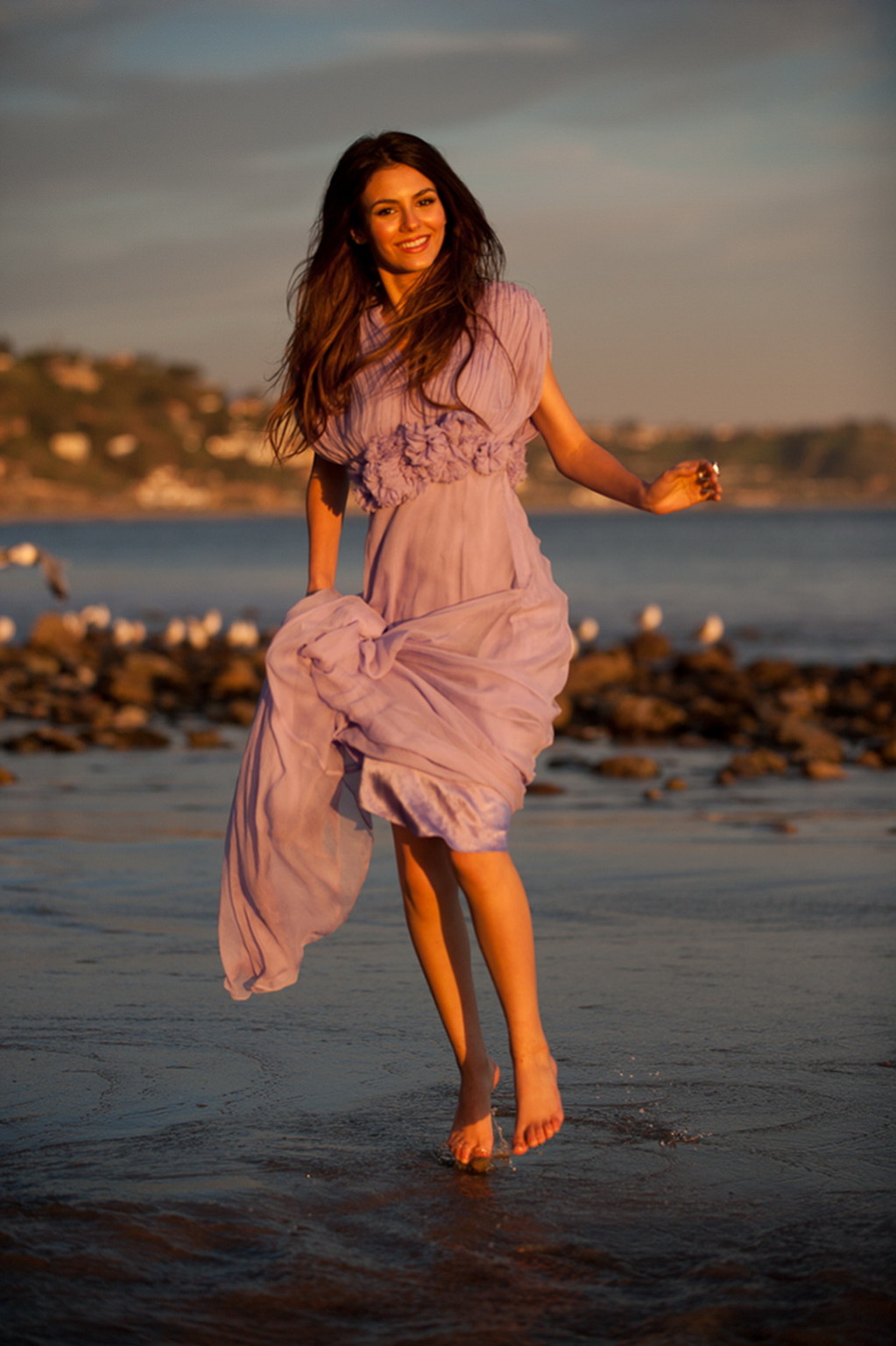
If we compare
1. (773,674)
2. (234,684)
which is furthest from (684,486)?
(773,674)

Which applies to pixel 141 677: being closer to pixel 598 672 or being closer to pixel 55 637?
pixel 598 672

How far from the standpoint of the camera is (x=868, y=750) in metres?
9.99

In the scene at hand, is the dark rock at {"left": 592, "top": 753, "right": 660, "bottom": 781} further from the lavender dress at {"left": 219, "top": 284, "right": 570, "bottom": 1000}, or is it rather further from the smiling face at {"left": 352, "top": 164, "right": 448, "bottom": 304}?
the smiling face at {"left": 352, "top": 164, "right": 448, "bottom": 304}

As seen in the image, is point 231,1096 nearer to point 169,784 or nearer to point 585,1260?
point 585,1260

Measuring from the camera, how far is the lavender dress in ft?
10.7

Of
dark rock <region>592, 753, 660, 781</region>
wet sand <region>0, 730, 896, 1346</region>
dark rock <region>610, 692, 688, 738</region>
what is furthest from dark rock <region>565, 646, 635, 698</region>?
wet sand <region>0, 730, 896, 1346</region>

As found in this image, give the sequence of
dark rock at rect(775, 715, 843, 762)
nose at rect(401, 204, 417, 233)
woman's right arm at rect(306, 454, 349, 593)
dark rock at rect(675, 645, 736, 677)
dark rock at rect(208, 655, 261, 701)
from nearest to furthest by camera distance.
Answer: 1. nose at rect(401, 204, 417, 233)
2. woman's right arm at rect(306, 454, 349, 593)
3. dark rock at rect(775, 715, 843, 762)
4. dark rock at rect(208, 655, 261, 701)
5. dark rock at rect(675, 645, 736, 677)

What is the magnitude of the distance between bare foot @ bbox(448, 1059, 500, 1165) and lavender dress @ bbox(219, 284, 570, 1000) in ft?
1.34

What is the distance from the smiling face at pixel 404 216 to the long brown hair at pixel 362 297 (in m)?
0.02

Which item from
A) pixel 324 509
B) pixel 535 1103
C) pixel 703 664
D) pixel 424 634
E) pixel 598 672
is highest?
pixel 324 509

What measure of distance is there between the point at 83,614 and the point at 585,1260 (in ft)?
70.0

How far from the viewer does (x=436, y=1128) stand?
345 centimetres

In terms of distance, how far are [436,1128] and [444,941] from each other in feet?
1.27

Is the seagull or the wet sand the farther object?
the seagull
